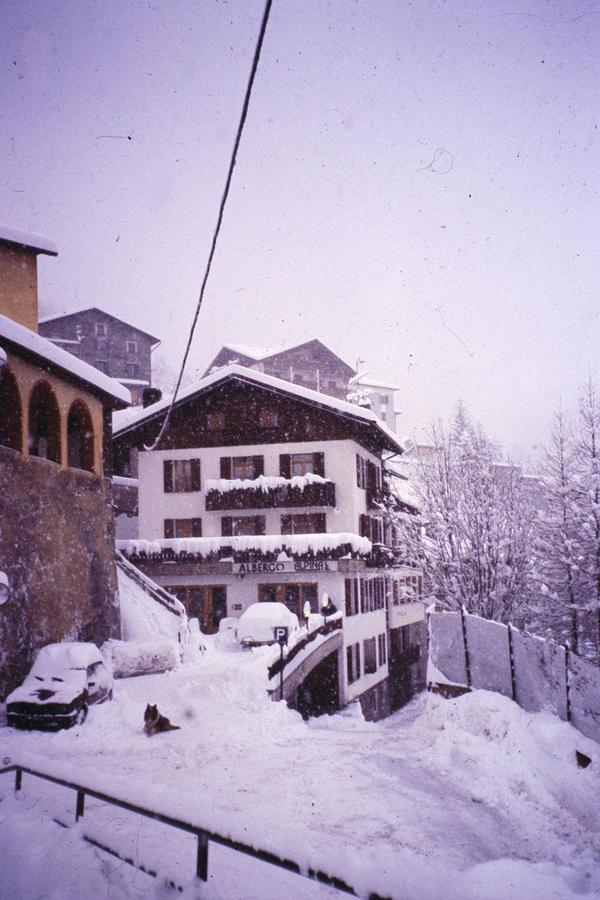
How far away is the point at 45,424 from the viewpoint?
1894 centimetres

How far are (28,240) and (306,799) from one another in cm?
1663

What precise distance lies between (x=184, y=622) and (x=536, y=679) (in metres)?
13.5

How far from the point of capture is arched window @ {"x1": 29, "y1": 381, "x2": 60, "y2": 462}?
1834 cm

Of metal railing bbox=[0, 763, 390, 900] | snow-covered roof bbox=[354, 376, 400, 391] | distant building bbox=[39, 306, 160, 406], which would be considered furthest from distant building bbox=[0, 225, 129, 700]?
snow-covered roof bbox=[354, 376, 400, 391]

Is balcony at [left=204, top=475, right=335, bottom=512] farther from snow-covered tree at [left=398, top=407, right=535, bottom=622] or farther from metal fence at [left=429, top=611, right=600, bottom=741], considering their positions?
metal fence at [left=429, top=611, right=600, bottom=741]

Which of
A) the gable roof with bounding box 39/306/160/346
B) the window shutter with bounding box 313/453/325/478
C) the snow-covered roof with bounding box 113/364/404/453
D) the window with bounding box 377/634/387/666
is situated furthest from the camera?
the gable roof with bounding box 39/306/160/346

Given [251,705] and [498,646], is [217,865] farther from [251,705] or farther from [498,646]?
[498,646]

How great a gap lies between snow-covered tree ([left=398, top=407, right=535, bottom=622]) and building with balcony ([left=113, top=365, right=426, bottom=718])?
11.1 feet

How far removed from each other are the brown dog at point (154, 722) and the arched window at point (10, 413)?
7.24m

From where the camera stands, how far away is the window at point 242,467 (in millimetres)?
33062

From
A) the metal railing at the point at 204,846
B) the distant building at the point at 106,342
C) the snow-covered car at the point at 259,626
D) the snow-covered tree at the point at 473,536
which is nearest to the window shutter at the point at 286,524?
the snow-covered tree at the point at 473,536

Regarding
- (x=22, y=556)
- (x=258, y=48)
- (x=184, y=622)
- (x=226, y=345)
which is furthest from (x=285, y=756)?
(x=226, y=345)

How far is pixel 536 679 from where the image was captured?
15.5 m

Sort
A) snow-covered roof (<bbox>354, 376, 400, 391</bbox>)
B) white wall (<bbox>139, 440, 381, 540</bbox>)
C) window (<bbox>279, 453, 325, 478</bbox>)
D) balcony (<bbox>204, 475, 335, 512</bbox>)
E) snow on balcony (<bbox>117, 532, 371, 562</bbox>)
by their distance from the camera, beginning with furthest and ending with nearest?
snow-covered roof (<bbox>354, 376, 400, 391</bbox>) < window (<bbox>279, 453, 325, 478</bbox>) < white wall (<bbox>139, 440, 381, 540</bbox>) < balcony (<bbox>204, 475, 335, 512</bbox>) < snow on balcony (<bbox>117, 532, 371, 562</bbox>)
